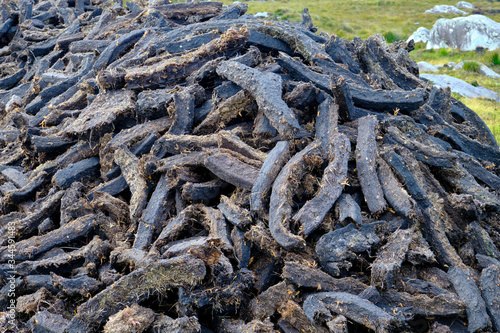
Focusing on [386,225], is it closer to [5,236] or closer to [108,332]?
[108,332]

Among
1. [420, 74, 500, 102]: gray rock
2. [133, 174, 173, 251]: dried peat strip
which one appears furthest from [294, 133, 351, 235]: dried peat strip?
[420, 74, 500, 102]: gray rock

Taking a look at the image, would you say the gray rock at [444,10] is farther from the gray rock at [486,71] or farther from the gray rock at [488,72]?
the gray rock at [488,72]

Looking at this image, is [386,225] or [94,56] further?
[94,56]

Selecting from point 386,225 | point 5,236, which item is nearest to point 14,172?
point 5,236

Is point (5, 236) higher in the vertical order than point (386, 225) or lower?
lower

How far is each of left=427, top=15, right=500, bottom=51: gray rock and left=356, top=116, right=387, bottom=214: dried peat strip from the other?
19444 millimetres

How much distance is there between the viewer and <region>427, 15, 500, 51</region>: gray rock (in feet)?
68.3

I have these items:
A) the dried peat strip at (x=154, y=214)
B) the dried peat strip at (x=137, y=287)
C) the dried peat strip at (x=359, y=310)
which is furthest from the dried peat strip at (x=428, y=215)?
the dried peat strip at (x=154, y=214)

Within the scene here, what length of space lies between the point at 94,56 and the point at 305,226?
6.30 meters

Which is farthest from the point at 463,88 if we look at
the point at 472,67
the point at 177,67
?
the point at 177,67

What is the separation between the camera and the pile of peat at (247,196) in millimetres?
3609

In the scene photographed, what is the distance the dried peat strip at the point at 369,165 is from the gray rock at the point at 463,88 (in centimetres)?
907

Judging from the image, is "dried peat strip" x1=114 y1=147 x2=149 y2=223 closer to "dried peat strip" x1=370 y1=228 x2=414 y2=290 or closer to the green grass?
"dried peat strip" x1=370 y1=228 x2=414 y2=290

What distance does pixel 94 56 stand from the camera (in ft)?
25.8
